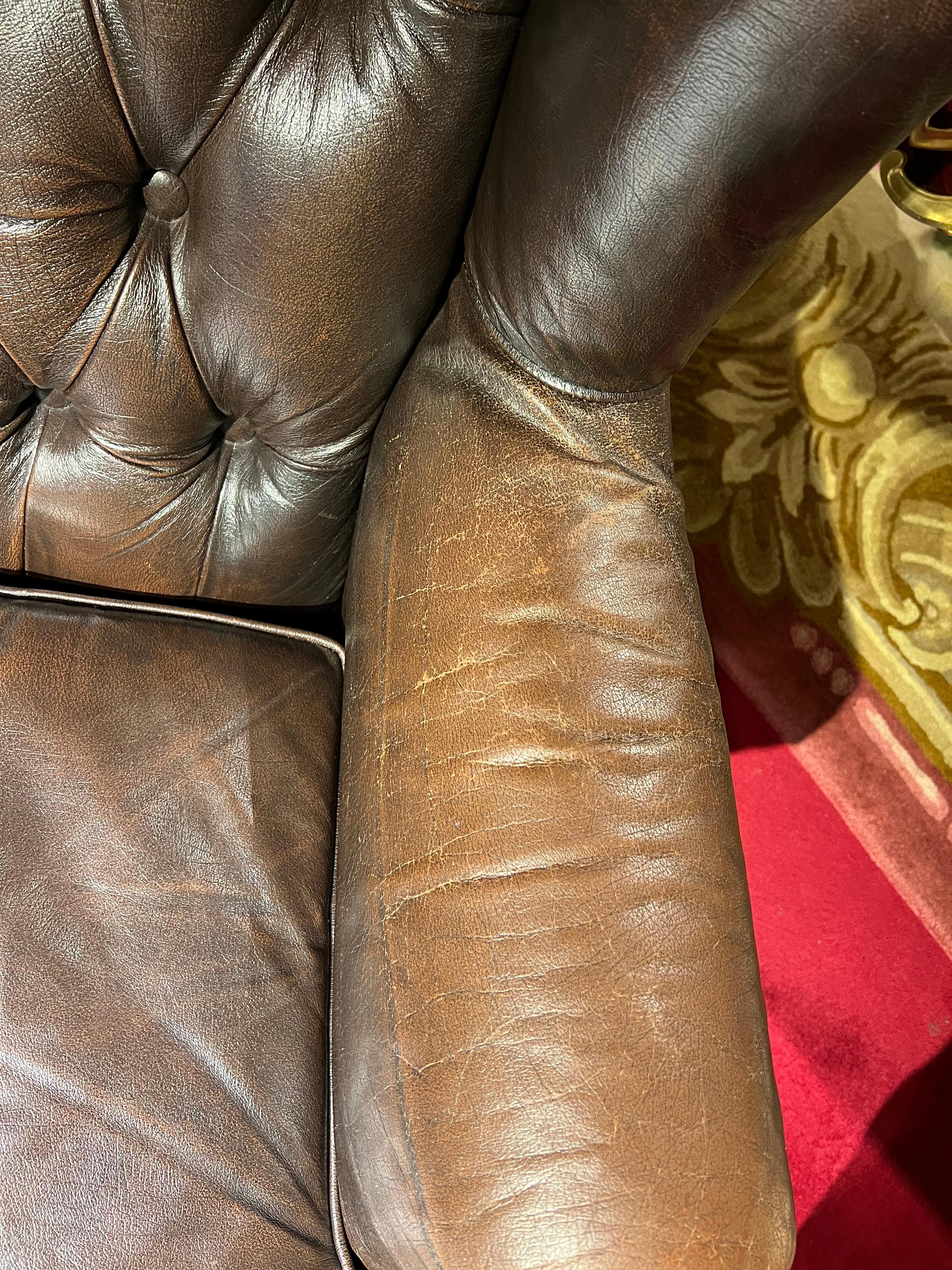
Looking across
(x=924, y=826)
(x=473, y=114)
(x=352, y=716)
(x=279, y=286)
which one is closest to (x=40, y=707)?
(x=352, y=716)

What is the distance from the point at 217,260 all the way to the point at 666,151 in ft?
0.91

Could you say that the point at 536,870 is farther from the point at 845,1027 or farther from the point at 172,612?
the point at 845,1027

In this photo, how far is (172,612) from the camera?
0.71 meters

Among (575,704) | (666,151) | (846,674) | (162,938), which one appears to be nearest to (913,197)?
(846,674)

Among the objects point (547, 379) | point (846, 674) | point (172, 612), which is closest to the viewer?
point (547, 379)

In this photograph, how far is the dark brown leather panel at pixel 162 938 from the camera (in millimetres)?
518

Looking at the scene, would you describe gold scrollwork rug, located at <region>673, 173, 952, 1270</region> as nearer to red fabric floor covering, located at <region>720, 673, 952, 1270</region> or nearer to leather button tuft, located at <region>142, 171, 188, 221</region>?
red fabric floor covering, located at <region>720, 673, 952, 1270</region>

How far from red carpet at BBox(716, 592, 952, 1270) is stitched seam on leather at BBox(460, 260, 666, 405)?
59 centimetres

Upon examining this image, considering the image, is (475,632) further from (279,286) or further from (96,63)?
(96,63)

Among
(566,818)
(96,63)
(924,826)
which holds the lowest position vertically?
(924,826)

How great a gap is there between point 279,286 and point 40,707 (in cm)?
33

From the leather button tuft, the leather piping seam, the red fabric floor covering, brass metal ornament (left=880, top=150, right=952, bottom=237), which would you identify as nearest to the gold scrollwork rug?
the red fabric floor covering

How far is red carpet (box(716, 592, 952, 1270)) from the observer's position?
894 millimetres

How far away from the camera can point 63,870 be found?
23.4 inches
